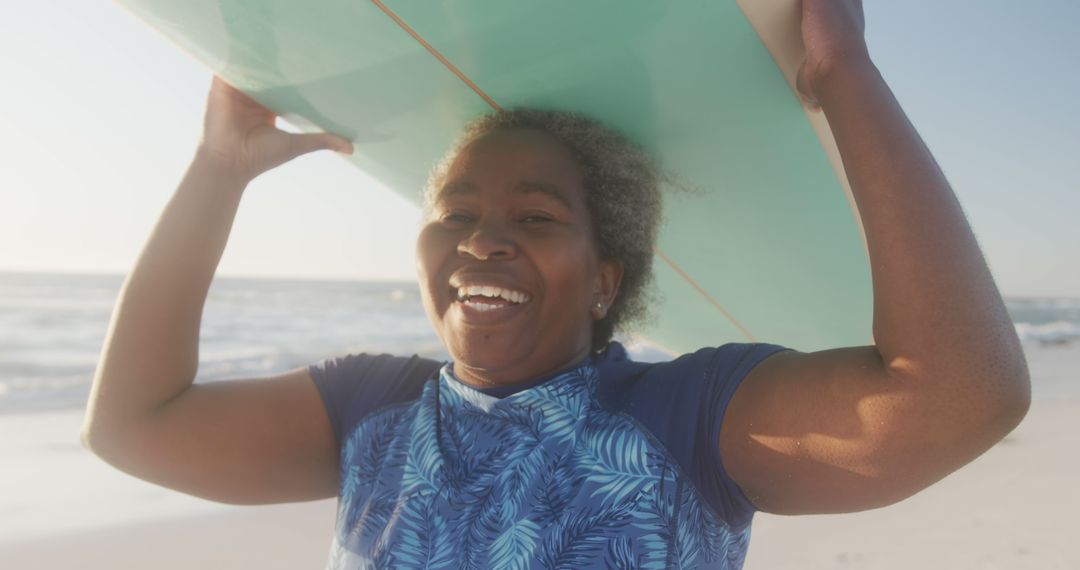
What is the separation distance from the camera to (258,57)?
1756mm

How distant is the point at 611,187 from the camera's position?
1.79m

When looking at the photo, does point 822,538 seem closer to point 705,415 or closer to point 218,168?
point 705,415

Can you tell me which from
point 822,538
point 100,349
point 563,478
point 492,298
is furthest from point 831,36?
point 100,349

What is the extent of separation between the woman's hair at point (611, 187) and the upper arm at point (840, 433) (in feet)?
2.02

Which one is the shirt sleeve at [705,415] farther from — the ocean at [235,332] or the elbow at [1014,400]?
the ocean at [235,332]

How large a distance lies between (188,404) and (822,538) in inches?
123

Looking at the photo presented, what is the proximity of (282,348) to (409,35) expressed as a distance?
10.4m

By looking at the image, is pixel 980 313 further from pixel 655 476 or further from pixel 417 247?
pixel 417 247

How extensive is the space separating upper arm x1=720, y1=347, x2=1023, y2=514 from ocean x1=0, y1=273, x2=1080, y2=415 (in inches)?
254

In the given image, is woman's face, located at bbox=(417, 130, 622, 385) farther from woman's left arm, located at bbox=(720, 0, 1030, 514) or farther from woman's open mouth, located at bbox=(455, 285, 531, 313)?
woman's left arm, located at bbox=(720, 0, 1030, 514)

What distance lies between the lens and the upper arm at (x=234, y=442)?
1.66m

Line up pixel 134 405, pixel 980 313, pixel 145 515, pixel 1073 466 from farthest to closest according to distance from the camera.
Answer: pixel 1073 466 < pixel 145 515 < pixel 134 405 < pixel 980 313

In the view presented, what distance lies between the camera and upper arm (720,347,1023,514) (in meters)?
1.04

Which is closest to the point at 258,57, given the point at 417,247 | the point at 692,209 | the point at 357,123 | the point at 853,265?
the point at 357,123
